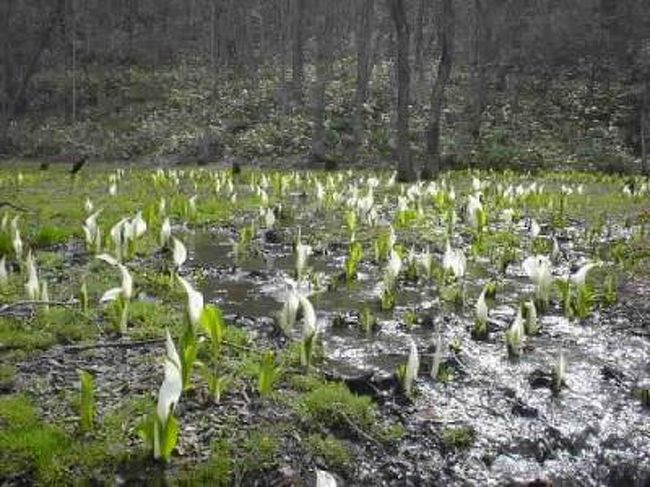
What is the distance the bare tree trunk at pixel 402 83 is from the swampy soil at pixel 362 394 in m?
12.4

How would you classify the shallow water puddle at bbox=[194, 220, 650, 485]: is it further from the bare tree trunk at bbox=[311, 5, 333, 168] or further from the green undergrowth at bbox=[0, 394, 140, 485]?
the bare tree trunk at bbox=[311, 5, 333, 168]

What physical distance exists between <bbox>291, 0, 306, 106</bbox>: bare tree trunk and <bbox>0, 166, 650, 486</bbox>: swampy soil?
2466 centimetres

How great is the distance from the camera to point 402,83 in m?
19.7

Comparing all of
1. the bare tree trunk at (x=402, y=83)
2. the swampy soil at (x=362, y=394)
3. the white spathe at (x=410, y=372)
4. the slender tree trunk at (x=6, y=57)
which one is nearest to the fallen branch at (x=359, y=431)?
the swampy soil at (x=362, y=394)

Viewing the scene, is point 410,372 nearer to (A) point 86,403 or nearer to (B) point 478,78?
(A) point 86,403

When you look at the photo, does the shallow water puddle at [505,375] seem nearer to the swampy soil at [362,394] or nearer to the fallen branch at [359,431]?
the swampy soil at [362,394]

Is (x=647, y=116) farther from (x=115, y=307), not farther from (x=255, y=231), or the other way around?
(x=115, y=307)

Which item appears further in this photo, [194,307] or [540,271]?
[540,271]

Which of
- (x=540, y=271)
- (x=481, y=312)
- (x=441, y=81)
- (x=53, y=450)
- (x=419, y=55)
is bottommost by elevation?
(x=53, y=450)

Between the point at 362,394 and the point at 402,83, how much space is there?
15.9 m

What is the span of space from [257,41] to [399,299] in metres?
46.8

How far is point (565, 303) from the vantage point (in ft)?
21.8

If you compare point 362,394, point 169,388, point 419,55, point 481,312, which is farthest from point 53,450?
point 419,55

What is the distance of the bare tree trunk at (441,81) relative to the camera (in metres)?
19.9
